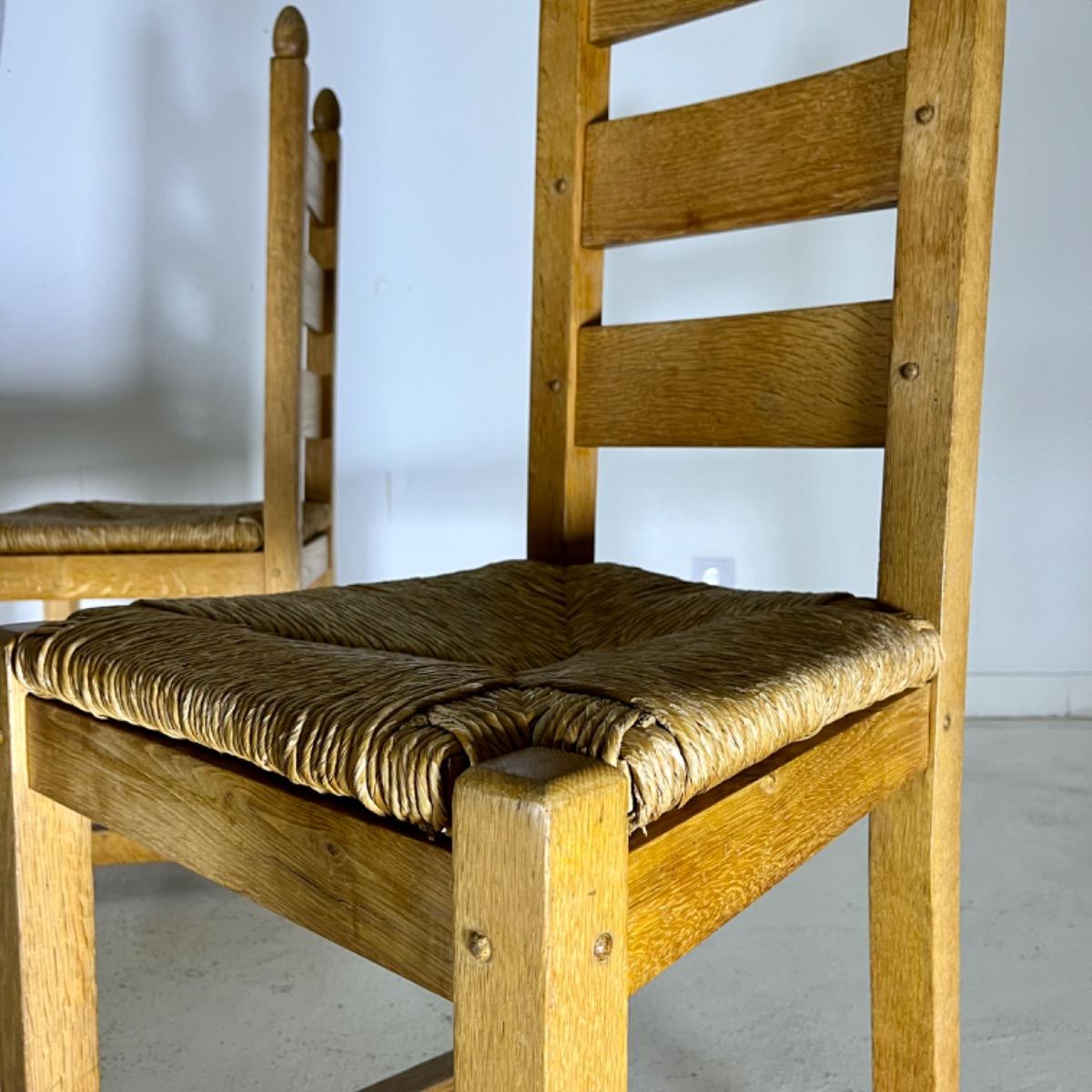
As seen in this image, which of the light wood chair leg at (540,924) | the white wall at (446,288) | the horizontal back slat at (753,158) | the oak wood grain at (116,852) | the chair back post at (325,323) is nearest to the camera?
the light wood chair leg at (540,924)

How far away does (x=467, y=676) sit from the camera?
0.47 metres

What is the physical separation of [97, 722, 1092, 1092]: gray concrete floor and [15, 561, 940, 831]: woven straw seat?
393mm

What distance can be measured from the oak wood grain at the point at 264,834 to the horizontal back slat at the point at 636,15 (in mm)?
612

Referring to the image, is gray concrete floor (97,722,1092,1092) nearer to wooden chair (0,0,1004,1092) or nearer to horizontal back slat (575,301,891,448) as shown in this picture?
wooden chair (0,0,1004,1092)

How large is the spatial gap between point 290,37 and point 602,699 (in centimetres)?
81

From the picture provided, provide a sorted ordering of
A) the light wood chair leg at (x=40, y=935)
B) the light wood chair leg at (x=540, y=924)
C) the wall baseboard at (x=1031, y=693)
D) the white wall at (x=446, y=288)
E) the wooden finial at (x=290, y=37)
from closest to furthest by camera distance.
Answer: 1. the light wood chair leg at (x=540, y=924)
2. the light wood chair leg at (x=40, y=935)
3. the wooden finial at (x=290, y=37)
4. the white wall at (x=446, y=288)
5. the wall baseboard at (x=1031, y=693)

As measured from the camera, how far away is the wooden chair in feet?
1.18

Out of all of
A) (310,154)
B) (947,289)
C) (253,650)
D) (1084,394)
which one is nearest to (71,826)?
(253,650)

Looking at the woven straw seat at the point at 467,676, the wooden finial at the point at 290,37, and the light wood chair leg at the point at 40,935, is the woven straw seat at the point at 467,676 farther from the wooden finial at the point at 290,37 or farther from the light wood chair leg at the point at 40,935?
the wooden finial at the point at 290,37

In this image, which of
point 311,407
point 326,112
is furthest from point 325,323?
point 326,112

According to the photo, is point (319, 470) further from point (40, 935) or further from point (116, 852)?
point (40, 935)

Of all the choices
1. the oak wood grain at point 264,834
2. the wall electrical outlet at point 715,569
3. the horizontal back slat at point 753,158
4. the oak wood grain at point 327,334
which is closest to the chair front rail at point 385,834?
the oak wood grain at point 264,834

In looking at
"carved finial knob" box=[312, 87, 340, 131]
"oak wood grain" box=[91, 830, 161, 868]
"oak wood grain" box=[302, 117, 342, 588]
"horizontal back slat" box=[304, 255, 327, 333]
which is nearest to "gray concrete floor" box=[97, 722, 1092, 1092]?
"oak wood grain" box=[91, 830, 161, 868]

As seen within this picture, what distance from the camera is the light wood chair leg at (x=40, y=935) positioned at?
23.5 inches
